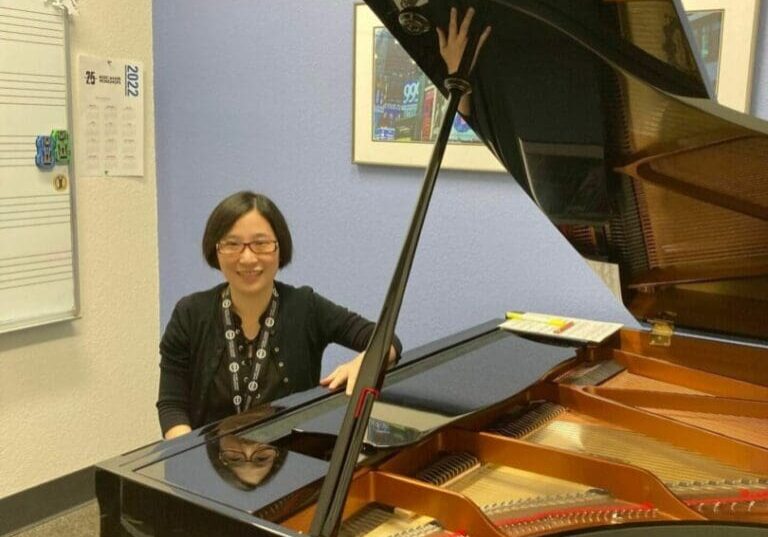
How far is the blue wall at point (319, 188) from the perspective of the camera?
2.21m

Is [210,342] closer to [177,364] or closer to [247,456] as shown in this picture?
[177,364]

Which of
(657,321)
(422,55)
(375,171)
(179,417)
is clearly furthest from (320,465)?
(375,171)

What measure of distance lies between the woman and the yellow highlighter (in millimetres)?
566

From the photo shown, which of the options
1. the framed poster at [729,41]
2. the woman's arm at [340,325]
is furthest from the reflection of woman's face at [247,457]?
the framed poster at [729,41]

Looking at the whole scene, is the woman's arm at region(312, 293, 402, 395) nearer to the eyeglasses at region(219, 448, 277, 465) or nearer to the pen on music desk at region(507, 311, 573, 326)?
the pen on music desk at region(507, 311, 573, 326)

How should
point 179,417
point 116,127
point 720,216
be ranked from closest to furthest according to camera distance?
point 720,216 < point 179,417 < point 116,127

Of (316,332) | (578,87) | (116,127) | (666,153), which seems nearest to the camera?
(578,87)

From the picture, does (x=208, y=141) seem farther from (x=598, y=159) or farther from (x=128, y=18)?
(x=598, y=159)

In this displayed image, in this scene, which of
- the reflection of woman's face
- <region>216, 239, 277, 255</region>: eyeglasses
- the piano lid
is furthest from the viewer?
<region>216, 239, 277, 255</region>: eyeglasses

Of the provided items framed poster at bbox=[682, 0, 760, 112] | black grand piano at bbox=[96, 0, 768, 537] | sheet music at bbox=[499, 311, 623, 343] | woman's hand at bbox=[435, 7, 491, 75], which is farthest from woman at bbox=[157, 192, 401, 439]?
framed poster at bbox=[682, 0, 760, 112]

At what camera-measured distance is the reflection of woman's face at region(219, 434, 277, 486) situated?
3.44 feet

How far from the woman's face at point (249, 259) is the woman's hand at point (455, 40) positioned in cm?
79

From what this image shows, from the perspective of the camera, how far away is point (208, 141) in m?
2.82

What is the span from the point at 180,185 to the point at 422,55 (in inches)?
77.2
